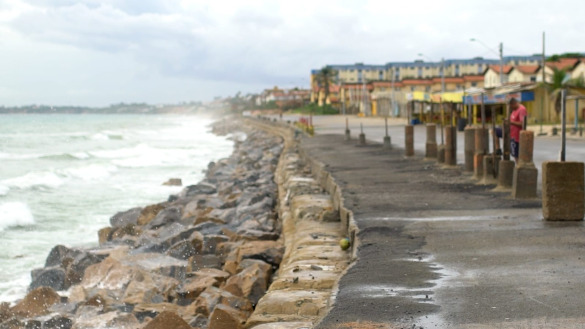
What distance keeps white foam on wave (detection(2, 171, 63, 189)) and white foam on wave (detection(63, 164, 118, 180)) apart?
1132 millimetres

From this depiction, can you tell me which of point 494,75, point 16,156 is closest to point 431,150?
point 16,156

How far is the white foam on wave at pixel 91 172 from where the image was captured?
96.4 ft

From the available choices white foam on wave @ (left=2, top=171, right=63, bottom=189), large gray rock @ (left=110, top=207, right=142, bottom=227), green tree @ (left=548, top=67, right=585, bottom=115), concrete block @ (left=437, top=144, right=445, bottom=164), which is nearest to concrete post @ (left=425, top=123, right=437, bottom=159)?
concrete block @ (left=437, top=144, right=445, bottom=164)

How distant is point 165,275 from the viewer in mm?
9914

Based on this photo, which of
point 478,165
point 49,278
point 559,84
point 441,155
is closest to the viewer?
point 49,278

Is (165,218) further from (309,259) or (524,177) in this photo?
(309,259)

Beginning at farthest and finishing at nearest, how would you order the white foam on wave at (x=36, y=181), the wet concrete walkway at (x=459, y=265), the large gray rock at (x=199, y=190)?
the white foam on wave at (x=36, y=181) → the large gray rock at (x=199, y=190) → the wet concrete walkway at (x=459, y=265)

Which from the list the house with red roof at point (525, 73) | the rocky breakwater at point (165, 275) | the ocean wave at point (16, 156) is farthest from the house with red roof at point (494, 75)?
the rocky breakwater at point (165, 275)

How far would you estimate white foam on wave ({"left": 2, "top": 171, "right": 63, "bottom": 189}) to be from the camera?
1006 inches

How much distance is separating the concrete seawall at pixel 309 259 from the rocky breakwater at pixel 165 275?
45cm

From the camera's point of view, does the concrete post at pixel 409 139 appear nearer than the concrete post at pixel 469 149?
No

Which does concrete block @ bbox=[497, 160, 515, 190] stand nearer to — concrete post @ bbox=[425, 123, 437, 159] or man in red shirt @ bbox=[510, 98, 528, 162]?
man in red shirt @ bbox=[510, 98, 528, 162]

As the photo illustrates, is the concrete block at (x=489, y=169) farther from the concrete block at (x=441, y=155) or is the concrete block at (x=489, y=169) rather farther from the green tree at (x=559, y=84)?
the green tree at (x=559, y=84)

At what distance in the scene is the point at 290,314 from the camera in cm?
569
